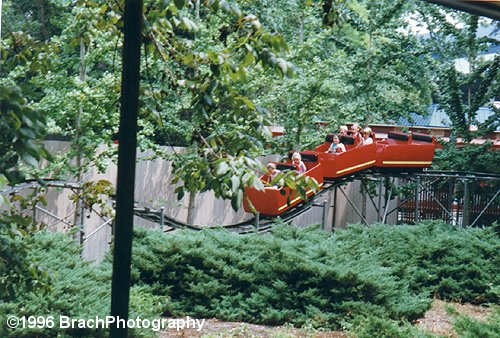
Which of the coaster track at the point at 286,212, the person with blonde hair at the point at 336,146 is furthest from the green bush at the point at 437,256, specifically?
the person with blonde hair at the point at 336,146

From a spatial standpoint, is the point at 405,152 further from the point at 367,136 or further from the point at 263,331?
the point at 263,331

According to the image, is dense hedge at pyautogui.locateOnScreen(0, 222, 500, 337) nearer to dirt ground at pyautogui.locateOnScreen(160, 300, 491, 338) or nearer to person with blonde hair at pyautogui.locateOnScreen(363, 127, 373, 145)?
dirt ground at pyautogui.locateOnScreen(160, 300, 491, 338)

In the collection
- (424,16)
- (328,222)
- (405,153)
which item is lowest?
(328,222)

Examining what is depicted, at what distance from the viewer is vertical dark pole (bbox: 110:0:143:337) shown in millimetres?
2254

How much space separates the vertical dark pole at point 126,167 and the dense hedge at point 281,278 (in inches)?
241

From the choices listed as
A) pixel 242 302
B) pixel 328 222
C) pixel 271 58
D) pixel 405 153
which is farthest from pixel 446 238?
pixel 328 222

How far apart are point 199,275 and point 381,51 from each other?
41.5ft

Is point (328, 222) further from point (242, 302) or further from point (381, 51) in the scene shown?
point (242, 302)

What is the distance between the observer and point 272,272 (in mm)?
8977

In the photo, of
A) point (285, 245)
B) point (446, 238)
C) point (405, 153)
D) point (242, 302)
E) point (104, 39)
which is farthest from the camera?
point (405, 153)

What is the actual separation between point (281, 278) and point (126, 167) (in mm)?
6795

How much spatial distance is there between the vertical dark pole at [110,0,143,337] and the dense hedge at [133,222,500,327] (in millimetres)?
6123

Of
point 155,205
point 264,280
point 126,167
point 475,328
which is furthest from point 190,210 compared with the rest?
point 126,167

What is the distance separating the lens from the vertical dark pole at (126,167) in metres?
2.25
